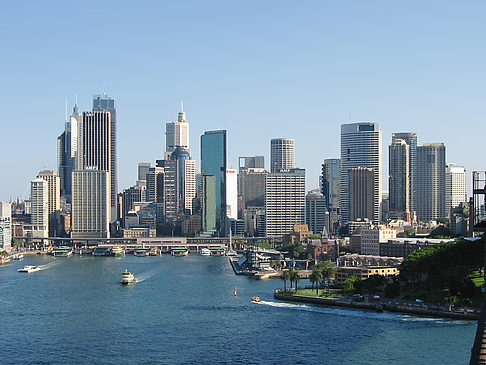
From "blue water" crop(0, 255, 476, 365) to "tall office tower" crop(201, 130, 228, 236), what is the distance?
91.6 metres

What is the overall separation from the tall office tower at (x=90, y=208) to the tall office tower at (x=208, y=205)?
19.7 metres

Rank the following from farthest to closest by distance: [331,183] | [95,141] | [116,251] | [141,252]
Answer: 1. [331,183]
2. [95,141]
3. [141,252]
4. [116,251]

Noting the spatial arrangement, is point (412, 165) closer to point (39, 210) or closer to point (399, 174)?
point (399, 174)

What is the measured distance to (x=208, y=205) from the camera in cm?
15838

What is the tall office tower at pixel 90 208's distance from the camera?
149 metres

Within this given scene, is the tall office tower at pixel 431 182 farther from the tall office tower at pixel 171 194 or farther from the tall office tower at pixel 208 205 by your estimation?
the tall office tower at pixel 171 194

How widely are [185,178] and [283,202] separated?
57.3 metres

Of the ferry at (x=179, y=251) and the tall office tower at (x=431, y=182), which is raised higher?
the tall office tower at (x=431, y=182)

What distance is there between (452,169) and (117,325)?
495ft

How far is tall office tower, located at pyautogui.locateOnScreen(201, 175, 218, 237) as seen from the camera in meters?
157

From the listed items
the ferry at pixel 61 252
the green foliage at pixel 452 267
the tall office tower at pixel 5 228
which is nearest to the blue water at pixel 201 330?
the green foliage at pixel 452 267

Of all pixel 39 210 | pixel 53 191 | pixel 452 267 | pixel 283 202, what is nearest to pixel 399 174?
pixel 283 202

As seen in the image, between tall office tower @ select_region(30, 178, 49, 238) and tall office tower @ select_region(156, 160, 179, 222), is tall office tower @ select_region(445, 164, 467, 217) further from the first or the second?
tall office tower @ select_region(30, 178, 49, 238)

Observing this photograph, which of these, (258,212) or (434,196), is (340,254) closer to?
(258,212)
